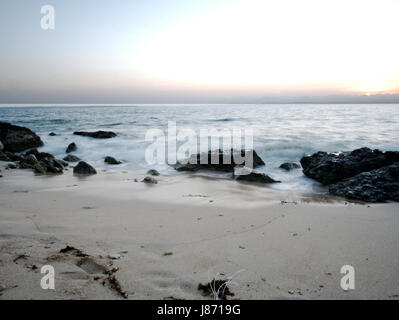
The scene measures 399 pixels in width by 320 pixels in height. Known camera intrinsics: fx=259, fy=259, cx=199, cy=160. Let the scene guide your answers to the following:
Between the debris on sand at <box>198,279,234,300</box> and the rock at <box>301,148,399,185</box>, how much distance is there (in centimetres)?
586

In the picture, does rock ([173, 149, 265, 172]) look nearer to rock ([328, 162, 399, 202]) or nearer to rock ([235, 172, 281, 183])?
rock ([235, 172, 281, 183])

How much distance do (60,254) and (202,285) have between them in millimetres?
1416

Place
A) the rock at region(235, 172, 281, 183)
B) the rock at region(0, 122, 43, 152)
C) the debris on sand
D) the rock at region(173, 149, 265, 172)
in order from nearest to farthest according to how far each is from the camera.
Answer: the debris on sand
the rock at region(235, 172, 281, 183)
the rock at region(173, 149, 265, 172)
the rock at region(0, 122, 43, 152)

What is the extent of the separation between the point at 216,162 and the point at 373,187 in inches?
178

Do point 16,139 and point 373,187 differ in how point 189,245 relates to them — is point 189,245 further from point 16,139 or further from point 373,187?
point 16,139

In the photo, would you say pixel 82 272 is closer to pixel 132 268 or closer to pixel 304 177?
pixel 132 268

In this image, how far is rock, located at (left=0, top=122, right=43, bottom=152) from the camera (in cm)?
1277

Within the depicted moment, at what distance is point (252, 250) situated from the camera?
284cm

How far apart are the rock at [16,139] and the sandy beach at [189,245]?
939cm

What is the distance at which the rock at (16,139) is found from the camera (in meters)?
12.8

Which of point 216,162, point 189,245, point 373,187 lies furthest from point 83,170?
point 373,187

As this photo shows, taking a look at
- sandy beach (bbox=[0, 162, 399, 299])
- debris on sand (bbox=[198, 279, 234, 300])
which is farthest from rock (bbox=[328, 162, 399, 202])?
debris on sand (bbox=[198, 279, 234, 300])

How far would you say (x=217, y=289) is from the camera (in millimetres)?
2123

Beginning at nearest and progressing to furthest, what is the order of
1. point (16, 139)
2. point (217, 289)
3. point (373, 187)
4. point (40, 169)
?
1. point (217, 289)
2. point (373, 187)
3. point (40, 169)
4. point (16, 139)
